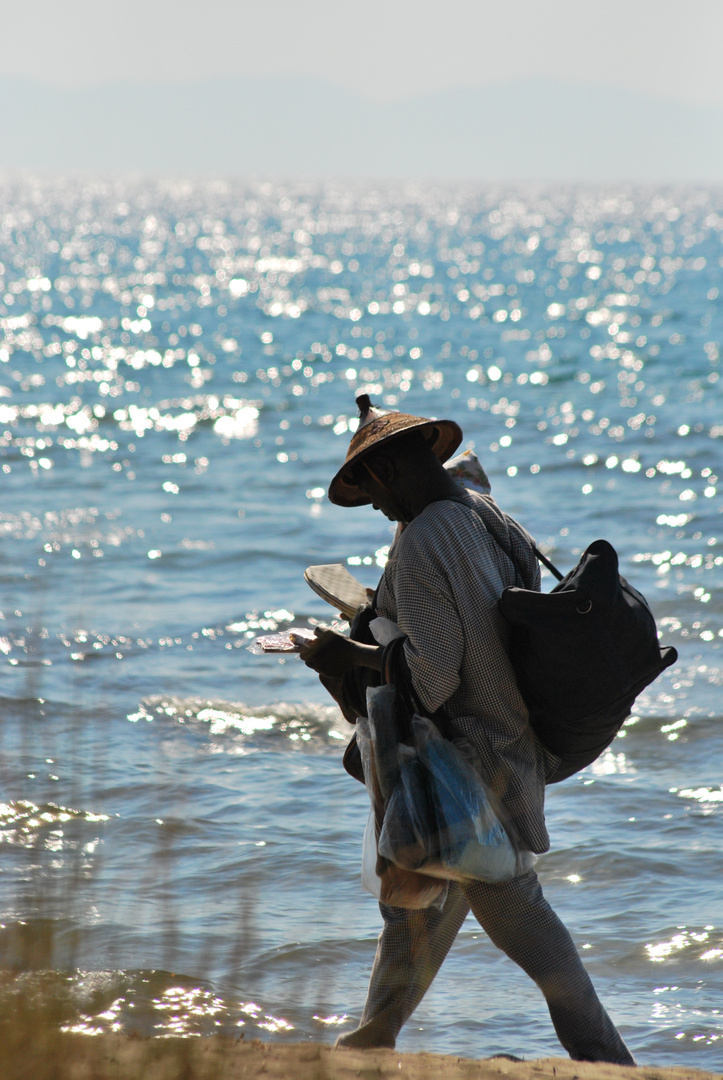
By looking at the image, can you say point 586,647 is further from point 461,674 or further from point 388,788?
point 388,788

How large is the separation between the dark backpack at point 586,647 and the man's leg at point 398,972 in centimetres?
68

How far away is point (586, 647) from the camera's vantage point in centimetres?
305

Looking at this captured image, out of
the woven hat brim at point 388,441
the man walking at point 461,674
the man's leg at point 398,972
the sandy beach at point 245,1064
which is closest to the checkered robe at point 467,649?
the man walking at point 461,674

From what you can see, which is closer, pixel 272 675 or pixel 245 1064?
pixel 245 1064

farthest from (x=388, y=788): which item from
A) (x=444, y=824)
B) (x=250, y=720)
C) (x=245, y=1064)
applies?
(x=250, y=720)

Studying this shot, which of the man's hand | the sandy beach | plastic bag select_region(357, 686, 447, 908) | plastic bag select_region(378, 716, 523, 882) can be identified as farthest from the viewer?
the man's hand

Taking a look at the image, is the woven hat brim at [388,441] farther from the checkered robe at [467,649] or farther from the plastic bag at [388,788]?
the plastic bag at [388,788]

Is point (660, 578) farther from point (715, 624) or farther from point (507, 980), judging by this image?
point (507, 980)

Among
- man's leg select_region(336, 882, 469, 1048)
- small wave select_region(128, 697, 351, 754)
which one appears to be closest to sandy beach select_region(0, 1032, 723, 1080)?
man's leg select_region(336, 882, 469, 1048)

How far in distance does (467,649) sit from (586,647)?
306 mm

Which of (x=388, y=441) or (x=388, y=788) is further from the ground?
(x=388, y=441)

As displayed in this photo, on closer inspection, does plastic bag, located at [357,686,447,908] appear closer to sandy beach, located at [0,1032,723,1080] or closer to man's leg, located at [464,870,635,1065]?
man's leg, located at [464,870,635,1065]

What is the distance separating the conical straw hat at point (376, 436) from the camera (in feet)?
10.5

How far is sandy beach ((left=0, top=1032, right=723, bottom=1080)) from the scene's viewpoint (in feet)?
8.18
